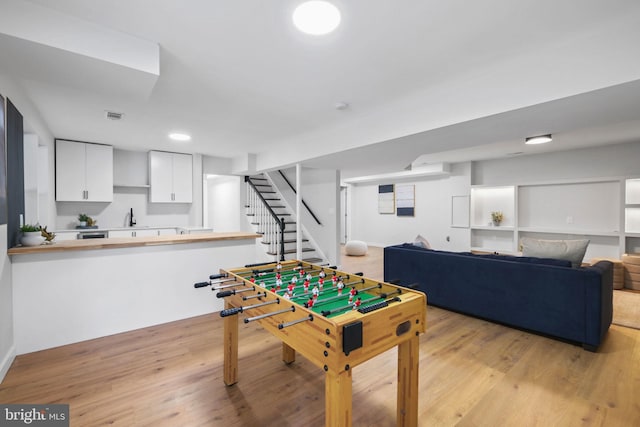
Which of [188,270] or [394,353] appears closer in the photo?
[394,353]

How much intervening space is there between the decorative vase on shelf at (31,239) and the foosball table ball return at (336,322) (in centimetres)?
180

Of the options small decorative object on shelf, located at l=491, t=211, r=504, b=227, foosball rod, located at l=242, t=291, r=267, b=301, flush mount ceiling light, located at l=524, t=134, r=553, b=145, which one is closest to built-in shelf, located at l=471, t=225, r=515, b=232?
small decorative object on shelf, located at l=491, t=211, r=504, b=227

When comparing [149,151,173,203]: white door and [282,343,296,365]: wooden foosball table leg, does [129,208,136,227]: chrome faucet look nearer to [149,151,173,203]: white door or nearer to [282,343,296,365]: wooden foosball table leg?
[149,151,173,203]: white door

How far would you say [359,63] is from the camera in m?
2.34

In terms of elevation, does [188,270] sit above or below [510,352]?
above

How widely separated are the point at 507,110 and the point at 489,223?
17.5 feet

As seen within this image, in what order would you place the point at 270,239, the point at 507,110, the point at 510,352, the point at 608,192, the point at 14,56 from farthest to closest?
the point at 270,239 → the point at 608,192 → the point at 510,352 → the point at 507,110 → the point at 14,56

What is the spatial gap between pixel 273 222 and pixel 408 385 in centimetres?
465

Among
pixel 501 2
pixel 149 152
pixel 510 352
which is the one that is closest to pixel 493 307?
pixel 510 352

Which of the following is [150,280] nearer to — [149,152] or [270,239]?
[270,239]

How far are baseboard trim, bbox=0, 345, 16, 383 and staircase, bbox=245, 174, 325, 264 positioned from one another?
11.1 feet

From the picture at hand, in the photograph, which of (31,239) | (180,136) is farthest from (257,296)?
(180,136)

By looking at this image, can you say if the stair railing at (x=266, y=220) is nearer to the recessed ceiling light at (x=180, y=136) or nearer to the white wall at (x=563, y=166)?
the recessed ceiling light at (x=180, y=136)

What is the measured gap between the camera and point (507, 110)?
93.3 inches
